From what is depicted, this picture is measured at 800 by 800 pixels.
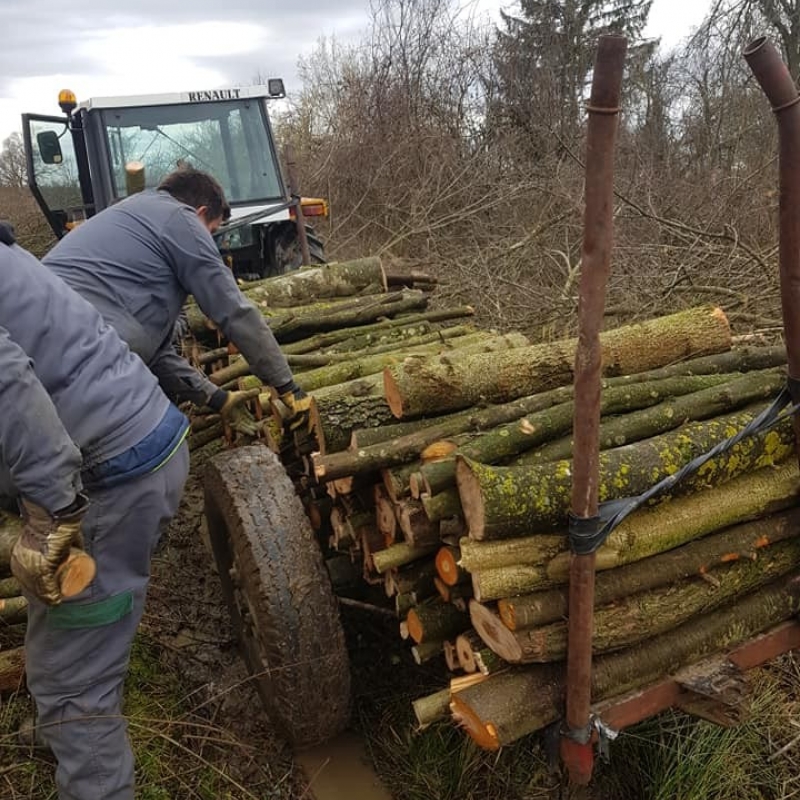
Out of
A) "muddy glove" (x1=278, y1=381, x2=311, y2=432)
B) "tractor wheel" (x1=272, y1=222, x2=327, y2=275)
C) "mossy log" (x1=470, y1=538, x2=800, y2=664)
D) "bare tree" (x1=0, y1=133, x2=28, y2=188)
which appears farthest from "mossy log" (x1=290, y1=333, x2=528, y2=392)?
"bare tree" (x1=0, y1=133, x2=28, y2=188)

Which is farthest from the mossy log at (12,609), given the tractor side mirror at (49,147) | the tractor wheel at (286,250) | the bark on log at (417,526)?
the tractor side mirror at (49,147)

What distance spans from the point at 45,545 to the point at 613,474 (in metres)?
1.56

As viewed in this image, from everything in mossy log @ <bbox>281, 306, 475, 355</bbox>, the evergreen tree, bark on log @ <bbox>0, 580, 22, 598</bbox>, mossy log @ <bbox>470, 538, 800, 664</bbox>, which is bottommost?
mossy log @ <bbox>470, 538, 800, 664</bbox>

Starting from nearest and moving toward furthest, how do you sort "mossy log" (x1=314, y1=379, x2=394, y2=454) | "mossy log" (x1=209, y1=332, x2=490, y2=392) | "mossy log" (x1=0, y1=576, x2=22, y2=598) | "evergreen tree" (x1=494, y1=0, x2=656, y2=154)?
1. "mossy log" (x1=314, y1=379, x2=394, y2=454)
2. "mossy log" (x1=0, y1=576, x2=22, y2=598)
3. "mossy log" (x1=209, y1=332, x2=490, y2=392)
4. "evergreen tree" (x1=494, y1=0, x2=656, y2=154)

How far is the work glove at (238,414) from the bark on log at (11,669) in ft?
4.42

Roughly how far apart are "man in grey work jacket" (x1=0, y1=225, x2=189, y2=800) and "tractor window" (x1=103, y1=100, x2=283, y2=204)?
14.4 ft

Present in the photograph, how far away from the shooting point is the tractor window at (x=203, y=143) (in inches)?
237

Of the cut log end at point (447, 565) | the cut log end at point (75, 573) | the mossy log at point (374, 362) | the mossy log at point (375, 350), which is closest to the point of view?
the cut log end at point (75, 573)

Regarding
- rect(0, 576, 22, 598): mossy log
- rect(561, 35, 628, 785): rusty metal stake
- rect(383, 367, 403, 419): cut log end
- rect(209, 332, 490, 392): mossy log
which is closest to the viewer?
rect(561, 35, 628, 785): rusty metal stake

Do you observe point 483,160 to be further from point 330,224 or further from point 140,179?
point 140,179

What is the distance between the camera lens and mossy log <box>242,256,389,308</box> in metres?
4.61

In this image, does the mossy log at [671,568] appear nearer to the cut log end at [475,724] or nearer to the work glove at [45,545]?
the cut log end at [475,724]

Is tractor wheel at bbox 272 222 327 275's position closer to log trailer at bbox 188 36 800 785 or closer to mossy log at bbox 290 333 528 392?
mossy log at bbox 290 333 528 392

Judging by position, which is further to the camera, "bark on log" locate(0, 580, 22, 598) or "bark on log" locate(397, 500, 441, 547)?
"bark on log" locate(0, 580, 22, 598)
